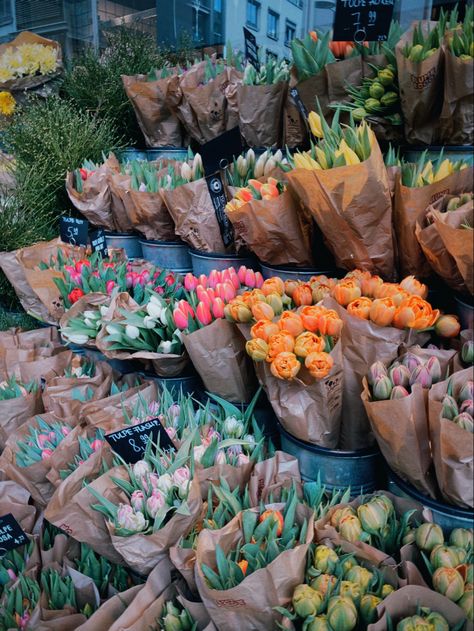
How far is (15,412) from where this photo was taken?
182cm

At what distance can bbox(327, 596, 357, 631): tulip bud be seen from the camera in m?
0.97

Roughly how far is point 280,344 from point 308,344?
6 cm

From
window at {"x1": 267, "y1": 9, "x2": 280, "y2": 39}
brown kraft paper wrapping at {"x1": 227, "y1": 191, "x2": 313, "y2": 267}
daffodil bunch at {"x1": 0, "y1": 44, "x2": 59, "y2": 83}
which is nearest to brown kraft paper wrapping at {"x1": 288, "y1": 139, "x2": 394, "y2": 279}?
brown kraft paper wrapping at {"x1": 227, "y1": 191, "x2": 313, "y2": 267}

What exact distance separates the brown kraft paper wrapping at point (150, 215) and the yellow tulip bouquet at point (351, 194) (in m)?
0.84

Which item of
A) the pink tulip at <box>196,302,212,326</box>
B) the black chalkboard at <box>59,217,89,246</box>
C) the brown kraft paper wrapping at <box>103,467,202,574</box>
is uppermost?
the pink tulip at <box>196,302,212,326</box>

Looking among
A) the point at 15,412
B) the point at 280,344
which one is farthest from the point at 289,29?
the point at 280,344

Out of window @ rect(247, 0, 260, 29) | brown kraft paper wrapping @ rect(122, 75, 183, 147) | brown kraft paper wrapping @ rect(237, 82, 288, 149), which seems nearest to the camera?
brown kraft paper wrapping @ rect(237, 82, 288, 149)

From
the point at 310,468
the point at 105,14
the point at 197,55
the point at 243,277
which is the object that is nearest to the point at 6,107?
the point at 197,55

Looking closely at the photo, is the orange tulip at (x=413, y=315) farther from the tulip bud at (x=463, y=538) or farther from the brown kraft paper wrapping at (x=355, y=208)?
the tulip bud at (x=463, y=538)

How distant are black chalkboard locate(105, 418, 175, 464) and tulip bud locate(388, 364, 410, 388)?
1.81 feet

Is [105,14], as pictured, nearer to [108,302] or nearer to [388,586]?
[108,302]

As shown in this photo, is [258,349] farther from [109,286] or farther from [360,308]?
[109,286]

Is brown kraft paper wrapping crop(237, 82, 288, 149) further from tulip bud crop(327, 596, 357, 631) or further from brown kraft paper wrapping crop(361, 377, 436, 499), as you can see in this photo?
tulip bud crop(327, 596, 357, 631)

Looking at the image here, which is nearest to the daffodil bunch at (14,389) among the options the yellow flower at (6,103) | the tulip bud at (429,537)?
the tulip bud at (429,537)
